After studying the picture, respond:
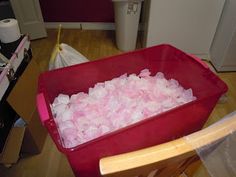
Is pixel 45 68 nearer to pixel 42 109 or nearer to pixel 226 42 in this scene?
pixel 42 109

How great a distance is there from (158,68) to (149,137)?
367mm

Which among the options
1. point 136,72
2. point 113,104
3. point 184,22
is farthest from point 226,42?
point 113,104

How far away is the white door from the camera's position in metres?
2.23

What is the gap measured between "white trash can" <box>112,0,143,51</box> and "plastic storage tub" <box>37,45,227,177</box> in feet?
3.98

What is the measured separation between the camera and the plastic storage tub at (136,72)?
0.54m

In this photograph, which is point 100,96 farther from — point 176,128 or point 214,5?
point 214,5

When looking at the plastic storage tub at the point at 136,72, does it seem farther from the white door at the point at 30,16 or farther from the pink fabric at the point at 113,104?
the white door at the point at 30,16

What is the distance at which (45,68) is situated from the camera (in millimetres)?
2004

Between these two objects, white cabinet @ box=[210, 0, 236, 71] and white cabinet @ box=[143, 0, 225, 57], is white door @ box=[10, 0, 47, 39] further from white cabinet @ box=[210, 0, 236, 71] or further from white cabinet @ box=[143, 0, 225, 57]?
white cabinet @ box=[210, 0, 236, 71]

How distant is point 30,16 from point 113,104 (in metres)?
2.05

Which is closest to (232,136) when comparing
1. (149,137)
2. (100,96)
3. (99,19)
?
(149,137)

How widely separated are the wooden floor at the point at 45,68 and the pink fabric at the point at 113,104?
0.24 metres

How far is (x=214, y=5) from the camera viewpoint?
5.73 ft

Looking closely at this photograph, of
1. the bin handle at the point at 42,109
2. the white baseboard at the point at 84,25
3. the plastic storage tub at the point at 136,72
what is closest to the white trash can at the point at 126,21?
the white baseboard at the point at 84,25
